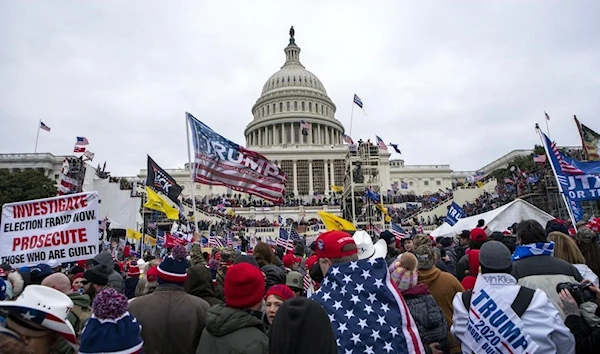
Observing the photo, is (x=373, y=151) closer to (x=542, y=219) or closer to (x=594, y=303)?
(x=542, y=219)

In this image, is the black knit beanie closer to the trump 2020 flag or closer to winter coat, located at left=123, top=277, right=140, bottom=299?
winter coat, located at left=123, top=277, right=140, bottom=299

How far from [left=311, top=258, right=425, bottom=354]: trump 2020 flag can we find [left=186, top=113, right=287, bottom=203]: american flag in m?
8.51

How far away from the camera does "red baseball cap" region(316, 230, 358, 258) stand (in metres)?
3.47

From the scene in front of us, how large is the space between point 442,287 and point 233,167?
28.3 ft

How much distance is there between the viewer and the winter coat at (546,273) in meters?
3.72

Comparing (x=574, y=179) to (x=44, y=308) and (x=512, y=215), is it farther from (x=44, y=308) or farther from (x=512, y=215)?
(x=44, y=308)

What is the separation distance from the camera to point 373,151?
156 ft

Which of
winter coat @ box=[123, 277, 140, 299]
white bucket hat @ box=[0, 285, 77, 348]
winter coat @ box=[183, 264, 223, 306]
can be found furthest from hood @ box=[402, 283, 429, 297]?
winter coat @ box=[123, 277, 140, 299]

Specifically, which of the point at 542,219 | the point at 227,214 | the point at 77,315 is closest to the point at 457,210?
the point at 542,219

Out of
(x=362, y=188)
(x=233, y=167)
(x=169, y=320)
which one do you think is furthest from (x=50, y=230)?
(x=362, y=188)

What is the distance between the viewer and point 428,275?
4398 millimetres

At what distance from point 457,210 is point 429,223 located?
97.4 ft

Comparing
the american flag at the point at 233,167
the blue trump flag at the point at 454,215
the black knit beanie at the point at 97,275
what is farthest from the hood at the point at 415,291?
the blue trump flag at the point at 454,215

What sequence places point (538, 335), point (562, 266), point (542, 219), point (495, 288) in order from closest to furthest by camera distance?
point (538, 335), point (495, 288), point (562, 266), point (542, 219)
